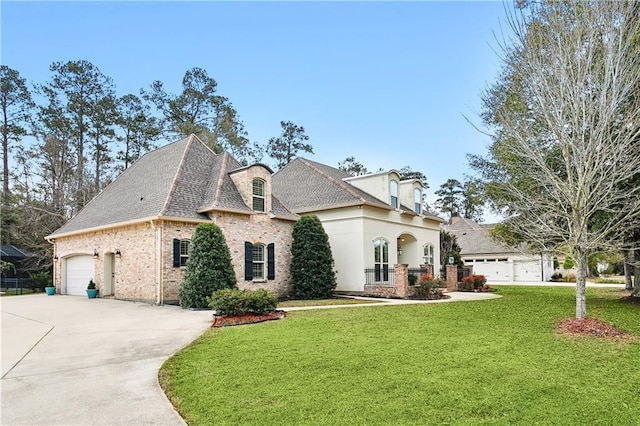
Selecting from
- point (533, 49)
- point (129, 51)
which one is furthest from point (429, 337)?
point (129, 51)

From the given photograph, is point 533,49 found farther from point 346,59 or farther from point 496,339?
point 346,59

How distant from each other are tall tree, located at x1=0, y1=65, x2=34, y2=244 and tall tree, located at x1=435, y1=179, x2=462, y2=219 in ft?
166

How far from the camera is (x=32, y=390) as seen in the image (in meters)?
5.49

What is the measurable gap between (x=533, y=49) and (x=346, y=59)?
854 cm

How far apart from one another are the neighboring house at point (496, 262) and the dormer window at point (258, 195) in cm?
2309

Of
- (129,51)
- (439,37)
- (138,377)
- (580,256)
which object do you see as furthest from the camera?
(129,51)

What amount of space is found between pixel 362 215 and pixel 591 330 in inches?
460

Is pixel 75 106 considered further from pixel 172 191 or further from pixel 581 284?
pixel 581 284

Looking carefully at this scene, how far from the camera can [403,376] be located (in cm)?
582

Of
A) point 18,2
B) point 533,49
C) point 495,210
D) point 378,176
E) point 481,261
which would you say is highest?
point 18,2

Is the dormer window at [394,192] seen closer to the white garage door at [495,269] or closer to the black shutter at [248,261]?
the black shutter at [248,261]

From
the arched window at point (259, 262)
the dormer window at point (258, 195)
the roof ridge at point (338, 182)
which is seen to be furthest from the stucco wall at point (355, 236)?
the arched window at point (259, 262)

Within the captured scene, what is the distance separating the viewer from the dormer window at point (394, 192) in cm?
2204

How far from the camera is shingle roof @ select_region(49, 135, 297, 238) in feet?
54.4
